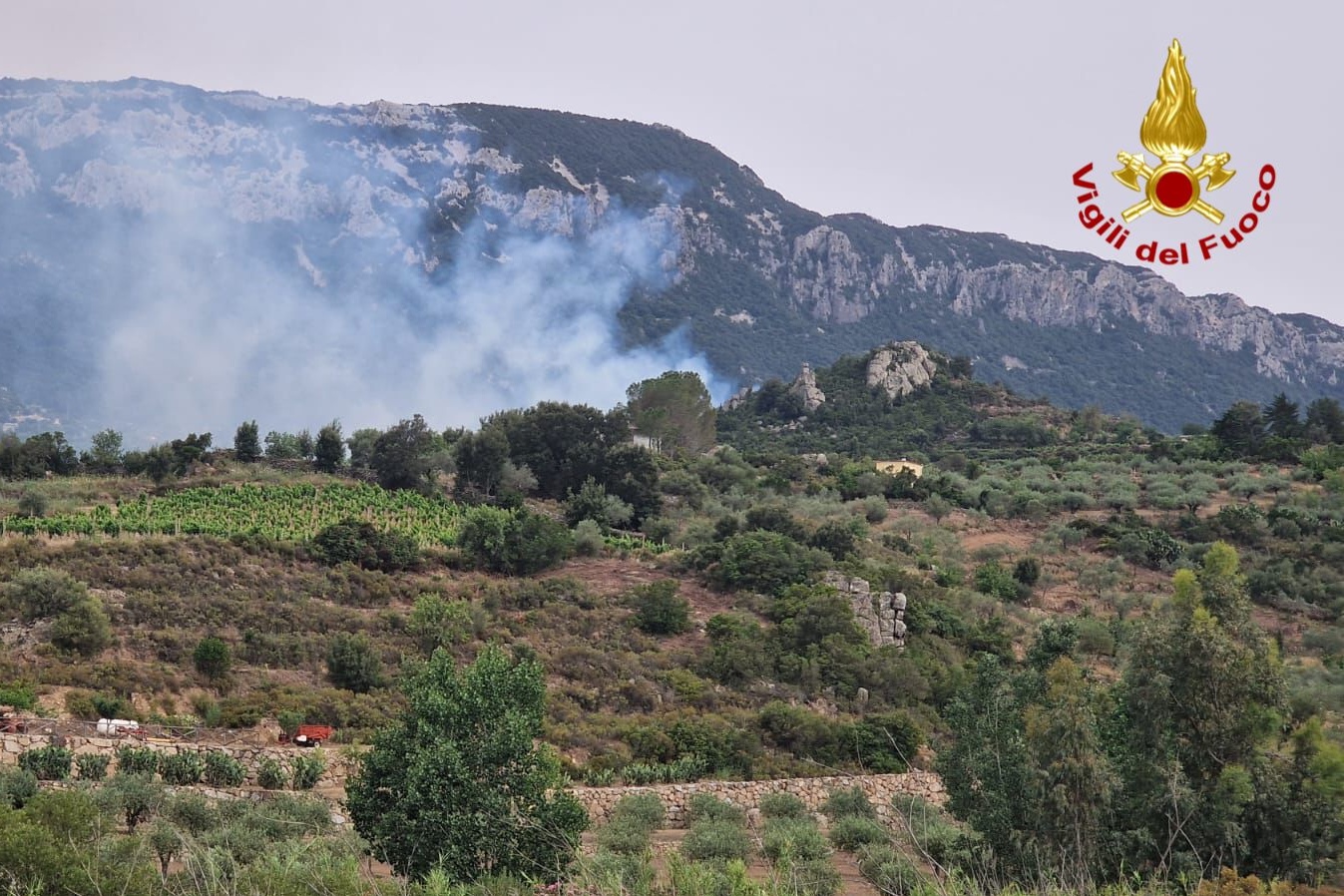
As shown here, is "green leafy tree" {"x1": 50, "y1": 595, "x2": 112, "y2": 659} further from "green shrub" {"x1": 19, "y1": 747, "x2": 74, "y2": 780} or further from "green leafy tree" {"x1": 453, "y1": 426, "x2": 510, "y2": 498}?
"green leafy tree" {"x1": 453, "y1": 426, "x2": 510, "y2": 498}

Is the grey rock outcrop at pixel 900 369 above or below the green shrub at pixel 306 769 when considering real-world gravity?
above

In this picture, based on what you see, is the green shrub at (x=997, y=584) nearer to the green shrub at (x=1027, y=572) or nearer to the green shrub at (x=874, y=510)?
the green shrub at (x=1027, y=572)

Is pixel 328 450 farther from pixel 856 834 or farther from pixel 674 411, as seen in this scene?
pixel 856 834

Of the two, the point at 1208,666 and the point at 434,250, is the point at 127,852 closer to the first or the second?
the point at 1208,666

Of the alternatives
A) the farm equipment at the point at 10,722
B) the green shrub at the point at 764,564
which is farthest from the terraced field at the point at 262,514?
the farm equipment at the point at 10,722

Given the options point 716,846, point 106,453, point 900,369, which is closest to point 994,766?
point 716,846

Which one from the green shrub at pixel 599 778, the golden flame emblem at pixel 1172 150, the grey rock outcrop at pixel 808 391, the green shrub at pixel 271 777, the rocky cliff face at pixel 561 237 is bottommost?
the green shrub at pixel 599 778

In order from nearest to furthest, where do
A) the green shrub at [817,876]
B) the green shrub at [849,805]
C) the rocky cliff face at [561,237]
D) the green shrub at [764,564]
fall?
1. the green shrub at [817,876]
2. the green shrub at [849,805]
3. the green shrub at [764,564]
4. the rocky cliff face at [561,237]
